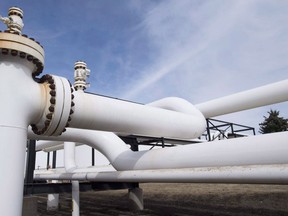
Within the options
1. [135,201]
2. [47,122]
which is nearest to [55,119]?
[47,122]

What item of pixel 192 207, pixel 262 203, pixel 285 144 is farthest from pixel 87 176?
pixel 262 203

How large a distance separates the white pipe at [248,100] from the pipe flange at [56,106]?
533cm

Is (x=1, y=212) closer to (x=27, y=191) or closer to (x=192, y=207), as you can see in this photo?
(x=27, y=191)

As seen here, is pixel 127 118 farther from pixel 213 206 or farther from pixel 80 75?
pixel 213 206

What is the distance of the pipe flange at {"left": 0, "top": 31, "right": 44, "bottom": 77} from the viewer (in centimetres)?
313

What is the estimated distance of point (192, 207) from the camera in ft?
36.1

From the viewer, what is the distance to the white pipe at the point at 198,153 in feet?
11.1

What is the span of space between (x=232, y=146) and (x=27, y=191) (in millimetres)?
6203

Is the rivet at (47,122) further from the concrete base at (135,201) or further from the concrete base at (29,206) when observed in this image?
the concrete base at (135,201)

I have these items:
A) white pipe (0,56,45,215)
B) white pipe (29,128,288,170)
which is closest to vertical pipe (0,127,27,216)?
white pipe (0,56,45,215)

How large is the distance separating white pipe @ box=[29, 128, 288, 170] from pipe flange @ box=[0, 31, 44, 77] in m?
2.57

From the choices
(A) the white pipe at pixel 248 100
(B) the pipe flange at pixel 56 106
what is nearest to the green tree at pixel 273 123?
(A) the white pipe at pixel 248 100

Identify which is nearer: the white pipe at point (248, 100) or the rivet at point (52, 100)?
the rivet at point (52, 100)

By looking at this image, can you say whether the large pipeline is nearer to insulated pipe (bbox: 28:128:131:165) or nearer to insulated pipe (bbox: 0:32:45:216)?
insulated pipe (bbox: 0:32:45:216)
